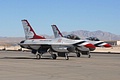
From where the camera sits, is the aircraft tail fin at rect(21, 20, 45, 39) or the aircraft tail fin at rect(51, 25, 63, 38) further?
the aircraft tail fin at rect(51, 25, 63, 38)

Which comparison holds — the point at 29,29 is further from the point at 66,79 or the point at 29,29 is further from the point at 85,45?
the point at 66,79

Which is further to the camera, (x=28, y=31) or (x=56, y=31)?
(x=56, y=31)

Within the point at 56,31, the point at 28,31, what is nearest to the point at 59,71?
the point at 28,31

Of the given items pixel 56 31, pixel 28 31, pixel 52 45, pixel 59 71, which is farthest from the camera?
pixel 56 31

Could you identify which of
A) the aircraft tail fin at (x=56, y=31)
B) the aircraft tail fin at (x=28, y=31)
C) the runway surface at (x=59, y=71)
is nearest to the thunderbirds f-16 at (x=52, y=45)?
the aircraft tail fin at (x=28, y=31)

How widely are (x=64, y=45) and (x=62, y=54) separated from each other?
3.47 feet

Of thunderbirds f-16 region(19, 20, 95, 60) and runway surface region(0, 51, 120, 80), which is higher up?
thunderbirds f-16 region(19, 20, 95, 60)

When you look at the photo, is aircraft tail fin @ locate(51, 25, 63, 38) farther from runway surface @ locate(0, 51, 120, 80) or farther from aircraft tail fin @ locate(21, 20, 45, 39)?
runway surface @ locate(0, 51, 120, 80)

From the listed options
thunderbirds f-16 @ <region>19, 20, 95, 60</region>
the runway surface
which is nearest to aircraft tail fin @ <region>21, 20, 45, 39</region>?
thunderbirds f-16 @ <region>19, 20, 95, 60</region>

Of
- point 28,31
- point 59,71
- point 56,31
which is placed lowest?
point 59,71

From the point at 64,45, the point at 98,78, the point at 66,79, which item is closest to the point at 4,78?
the point at 66,79

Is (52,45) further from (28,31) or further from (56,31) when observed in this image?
(56,31)

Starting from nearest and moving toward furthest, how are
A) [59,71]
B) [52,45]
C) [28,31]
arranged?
1. [59,71]
2. [52,45]
3. [28,31]

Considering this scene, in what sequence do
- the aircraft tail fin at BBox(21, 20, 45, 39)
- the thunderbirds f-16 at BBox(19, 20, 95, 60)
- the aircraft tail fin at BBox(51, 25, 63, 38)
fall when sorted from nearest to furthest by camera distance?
the thunderbirds f-16 at BBox(19, 20, 95, 60), the aircraft tail fin at BBox(21, 20, 45, 39), the aircraft tail fin at BBox(51, 25, 63, 38)
